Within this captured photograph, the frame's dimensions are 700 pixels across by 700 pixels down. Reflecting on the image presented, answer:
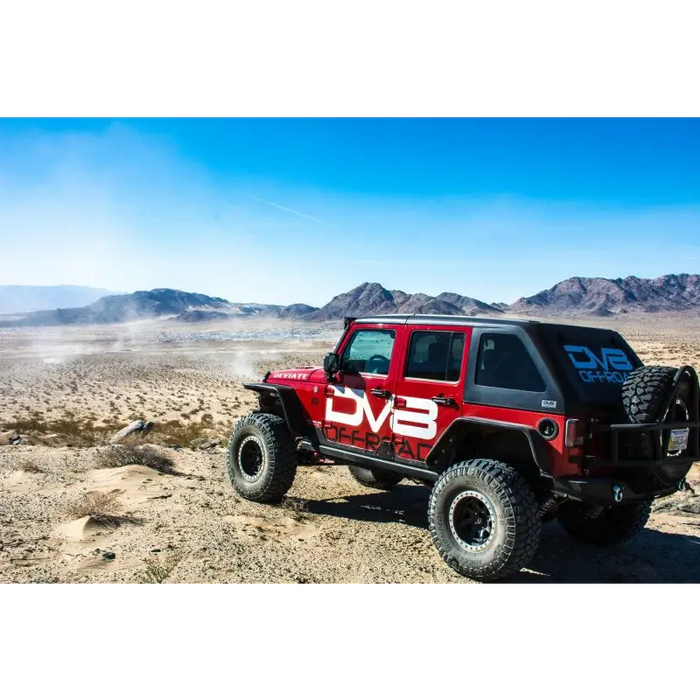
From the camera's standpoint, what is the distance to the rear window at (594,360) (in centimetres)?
498

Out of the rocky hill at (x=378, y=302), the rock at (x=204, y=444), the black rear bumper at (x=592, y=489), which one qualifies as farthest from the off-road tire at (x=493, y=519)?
the rocky hill at (x=378, y=302)

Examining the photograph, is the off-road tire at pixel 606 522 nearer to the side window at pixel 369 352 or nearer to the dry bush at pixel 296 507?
the side window at pixel 369 352

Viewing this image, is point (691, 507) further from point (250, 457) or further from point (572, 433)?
point (250, 457)

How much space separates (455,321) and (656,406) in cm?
189

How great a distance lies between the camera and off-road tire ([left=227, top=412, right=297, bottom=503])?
7129 mm

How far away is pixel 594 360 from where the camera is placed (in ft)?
17.3

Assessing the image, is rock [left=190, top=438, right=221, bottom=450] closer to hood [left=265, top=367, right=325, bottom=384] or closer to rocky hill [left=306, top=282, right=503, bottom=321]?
hood [left=265, top=367, right=325, bottom=384]

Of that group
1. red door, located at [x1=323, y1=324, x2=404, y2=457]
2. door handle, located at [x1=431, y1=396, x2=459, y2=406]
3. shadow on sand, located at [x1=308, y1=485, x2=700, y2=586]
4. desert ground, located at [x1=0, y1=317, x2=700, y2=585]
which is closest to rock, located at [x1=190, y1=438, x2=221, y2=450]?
desert ground, located at [x1=0, y1=317, x2=700, y2=585]

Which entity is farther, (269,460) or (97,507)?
(269,460)

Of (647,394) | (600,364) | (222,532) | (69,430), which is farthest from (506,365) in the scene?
(69,430)

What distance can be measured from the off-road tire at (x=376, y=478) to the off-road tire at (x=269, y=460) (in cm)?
162

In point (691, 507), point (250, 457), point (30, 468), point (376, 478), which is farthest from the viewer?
point (30, 468)
